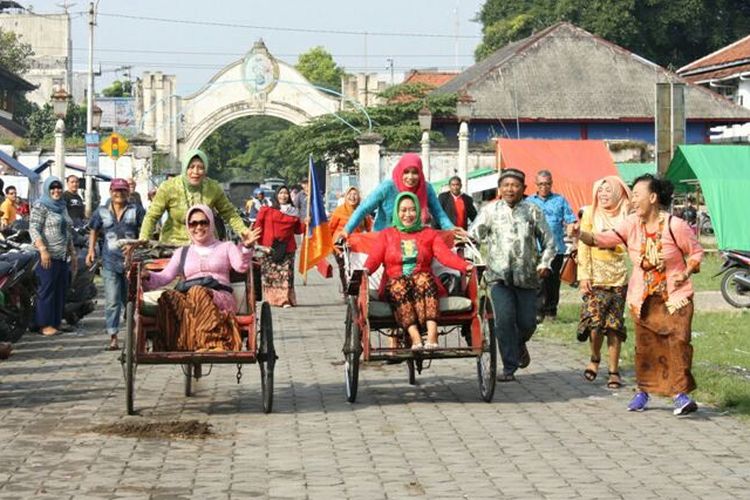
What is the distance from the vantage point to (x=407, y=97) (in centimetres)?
6694

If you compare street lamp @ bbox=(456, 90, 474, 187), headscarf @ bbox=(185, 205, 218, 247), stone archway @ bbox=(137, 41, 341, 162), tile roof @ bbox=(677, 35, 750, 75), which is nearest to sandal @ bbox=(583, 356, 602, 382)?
headscarf @ bbox=(185, 205, 218, 247)

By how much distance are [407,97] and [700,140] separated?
40.3 feet

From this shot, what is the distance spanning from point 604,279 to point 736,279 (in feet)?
30.8

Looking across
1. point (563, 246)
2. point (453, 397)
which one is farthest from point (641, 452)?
point (563, 246)

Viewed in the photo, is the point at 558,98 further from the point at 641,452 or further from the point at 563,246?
the point at 641,452

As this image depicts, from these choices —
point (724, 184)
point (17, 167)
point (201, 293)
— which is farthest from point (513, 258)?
point (17, 167)

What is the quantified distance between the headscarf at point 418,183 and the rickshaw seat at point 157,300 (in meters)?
1.92

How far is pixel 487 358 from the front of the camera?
→ 38.9 ft

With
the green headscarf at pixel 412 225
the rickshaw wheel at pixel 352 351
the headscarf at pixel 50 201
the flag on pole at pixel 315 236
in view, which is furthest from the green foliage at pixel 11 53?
the rickshaw wheel at pixel 352 351

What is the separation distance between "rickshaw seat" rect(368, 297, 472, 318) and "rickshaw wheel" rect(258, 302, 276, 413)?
0.95 meters

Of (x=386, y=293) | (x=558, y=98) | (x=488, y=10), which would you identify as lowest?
(x=386, y=293)

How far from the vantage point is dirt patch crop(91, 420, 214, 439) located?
10195 millimetres

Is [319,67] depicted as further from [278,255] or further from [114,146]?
[278,255]

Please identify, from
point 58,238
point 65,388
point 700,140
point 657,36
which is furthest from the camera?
point 657,36
